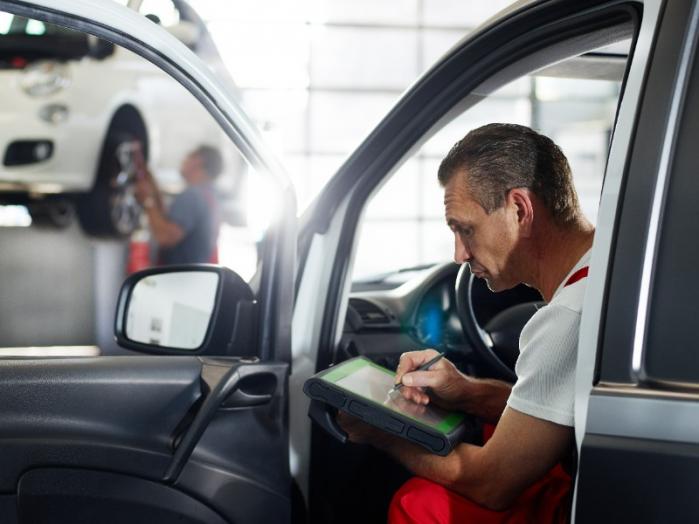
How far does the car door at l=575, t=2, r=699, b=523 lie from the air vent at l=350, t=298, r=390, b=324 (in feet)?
3.89

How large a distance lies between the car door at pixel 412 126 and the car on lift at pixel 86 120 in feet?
9.72

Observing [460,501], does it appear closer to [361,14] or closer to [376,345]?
[376,345]

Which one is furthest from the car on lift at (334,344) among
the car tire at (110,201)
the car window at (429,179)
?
the car window at (429,179)

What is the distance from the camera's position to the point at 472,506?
1607 mm

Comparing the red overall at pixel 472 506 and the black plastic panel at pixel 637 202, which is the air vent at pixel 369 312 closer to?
the red overall at pixel 472 506

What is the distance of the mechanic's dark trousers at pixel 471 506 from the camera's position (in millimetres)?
1612

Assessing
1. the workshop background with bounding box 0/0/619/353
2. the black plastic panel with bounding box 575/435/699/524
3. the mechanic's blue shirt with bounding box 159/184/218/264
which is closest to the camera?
the black plastic panel with bounding box 575/435/699/524

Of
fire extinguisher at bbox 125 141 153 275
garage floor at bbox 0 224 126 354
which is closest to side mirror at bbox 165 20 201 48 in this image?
fire extinguisher at bbox 125 141 153 275

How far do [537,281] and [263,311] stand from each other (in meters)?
0.56

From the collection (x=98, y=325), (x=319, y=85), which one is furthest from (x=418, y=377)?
(x=319, y=85)

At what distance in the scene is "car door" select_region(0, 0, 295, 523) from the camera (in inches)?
65.3

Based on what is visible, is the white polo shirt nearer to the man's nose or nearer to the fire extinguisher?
the man's nose

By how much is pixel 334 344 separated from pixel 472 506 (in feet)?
2.06

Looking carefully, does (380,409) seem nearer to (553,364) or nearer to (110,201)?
(553,364)
